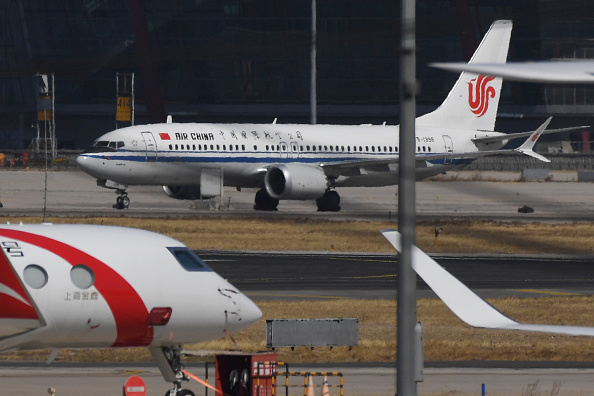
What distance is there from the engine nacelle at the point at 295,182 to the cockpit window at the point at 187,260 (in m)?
40.2

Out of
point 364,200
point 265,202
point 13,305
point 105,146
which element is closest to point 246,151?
point 265,202

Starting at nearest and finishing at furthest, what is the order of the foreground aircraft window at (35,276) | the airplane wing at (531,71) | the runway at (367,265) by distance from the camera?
the airplane wing at (531,71), the foreground aircraft window at (35,276), the runway at (367,265)

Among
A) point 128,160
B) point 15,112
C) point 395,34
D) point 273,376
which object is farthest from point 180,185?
point 15,112

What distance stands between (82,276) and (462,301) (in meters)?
6.98

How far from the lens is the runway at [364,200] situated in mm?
62156

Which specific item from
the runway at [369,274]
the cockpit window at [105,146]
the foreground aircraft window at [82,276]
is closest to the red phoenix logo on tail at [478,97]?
the cockpit window at [105,146]

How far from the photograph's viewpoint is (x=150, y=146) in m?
58.1

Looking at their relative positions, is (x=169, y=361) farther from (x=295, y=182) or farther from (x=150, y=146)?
(x=150, y=146)

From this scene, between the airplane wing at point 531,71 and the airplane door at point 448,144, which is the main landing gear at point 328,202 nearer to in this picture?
the airplane door at point 448,144

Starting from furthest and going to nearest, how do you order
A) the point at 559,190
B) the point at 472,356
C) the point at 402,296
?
the point at 559,190
the point at 472,356
the point at 402,296

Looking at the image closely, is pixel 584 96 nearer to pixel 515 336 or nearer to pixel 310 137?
pixel 310 137

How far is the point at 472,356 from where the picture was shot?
2472cm

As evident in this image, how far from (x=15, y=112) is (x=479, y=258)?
80585 millimetres

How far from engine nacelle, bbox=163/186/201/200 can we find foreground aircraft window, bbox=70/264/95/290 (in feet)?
147
